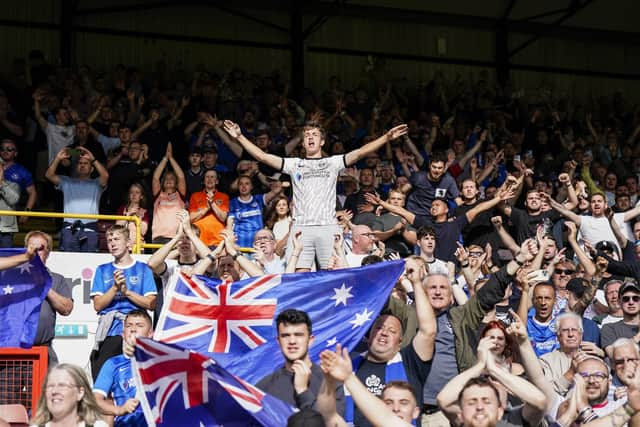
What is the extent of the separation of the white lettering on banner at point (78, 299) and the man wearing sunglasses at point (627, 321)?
5500 mm

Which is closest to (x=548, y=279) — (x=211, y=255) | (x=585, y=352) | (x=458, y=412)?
(x=585, y=352)

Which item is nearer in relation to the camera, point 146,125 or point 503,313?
point 503,313

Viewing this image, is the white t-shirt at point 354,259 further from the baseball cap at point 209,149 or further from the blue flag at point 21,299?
the baseball cap at point 209,149

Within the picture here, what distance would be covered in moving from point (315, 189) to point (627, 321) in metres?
3.59

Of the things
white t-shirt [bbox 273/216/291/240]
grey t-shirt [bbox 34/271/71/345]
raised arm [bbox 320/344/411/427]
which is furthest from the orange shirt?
raised arm [bbox 320/344/411/427]

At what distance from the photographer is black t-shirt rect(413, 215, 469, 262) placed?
1457 centimetres

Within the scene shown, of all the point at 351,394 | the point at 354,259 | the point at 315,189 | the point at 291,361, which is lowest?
the point at 351,394

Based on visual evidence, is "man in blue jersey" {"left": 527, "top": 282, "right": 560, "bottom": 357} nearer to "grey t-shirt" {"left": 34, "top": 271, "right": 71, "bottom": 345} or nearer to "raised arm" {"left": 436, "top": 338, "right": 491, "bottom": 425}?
"raised arm" {"left": 436, "top": 338, "right": 491, "bottom": 425}

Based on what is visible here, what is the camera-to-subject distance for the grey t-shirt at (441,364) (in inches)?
370

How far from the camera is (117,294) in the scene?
1110cm

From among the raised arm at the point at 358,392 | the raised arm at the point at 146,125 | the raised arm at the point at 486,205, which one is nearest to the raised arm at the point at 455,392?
the raised arm at the point at 358,392

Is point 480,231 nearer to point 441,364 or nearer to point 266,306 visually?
point 266,306

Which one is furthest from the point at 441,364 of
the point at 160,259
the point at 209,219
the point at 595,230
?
the point at 595,230

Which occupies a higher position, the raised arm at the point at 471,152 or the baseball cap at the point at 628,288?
the raised arm at the point at 471,152
